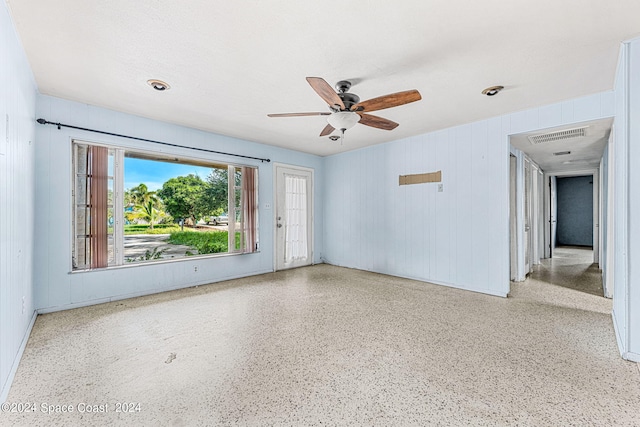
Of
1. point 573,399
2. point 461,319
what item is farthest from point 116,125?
point 573,399

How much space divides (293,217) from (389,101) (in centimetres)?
386

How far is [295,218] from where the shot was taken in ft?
20.1

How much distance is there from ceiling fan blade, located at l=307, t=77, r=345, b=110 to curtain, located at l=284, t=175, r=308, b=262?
3462mm

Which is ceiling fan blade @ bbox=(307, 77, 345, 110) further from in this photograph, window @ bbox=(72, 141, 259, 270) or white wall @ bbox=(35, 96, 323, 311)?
window @ bbox=(72, 141, 259, 270)

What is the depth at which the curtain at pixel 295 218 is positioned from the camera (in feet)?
19.6

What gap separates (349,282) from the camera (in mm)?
4793

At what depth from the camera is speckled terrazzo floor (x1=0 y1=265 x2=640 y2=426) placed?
5.49 feet

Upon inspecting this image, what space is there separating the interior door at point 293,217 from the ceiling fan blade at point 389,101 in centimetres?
328

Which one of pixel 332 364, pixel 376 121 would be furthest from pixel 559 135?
pixel 332 364

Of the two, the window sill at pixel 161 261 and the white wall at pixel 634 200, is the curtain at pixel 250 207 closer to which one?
the window sill at pixel 161 261

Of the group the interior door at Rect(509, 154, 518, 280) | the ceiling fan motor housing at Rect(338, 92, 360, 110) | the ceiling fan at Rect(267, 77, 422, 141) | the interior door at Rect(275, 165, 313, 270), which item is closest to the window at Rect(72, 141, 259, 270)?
the interior door at Rect(275, 165, 313, 270)

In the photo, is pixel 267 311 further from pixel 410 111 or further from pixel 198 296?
pixel 410 111

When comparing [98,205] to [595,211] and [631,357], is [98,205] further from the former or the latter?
[595,211]

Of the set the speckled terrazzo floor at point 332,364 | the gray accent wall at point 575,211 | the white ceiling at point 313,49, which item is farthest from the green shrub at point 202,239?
the gray accent wall at point 575,211
